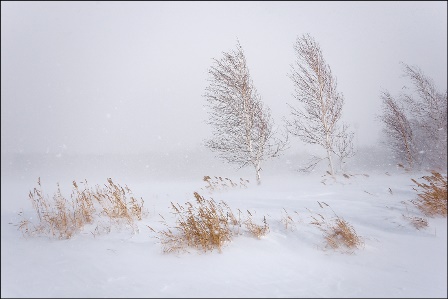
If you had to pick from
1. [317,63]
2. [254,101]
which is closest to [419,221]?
[254,101]

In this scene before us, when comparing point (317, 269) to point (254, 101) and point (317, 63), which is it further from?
point (317, 63)

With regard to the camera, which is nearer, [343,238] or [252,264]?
[252,264]

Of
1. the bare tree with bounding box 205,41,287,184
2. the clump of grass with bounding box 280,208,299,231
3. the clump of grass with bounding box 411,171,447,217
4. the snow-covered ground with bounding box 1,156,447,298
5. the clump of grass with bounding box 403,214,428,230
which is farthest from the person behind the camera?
the bare tree with bounding box 205,41,287,184

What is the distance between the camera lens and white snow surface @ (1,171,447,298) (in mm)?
3287

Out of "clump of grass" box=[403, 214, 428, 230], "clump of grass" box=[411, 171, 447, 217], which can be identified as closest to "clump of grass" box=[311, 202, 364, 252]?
"clump of grass" box=[403, 214, 428, 230]

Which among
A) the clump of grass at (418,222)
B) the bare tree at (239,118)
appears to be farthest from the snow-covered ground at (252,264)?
the bare tree at (239,118)

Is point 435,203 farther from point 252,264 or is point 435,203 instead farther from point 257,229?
point 252,264

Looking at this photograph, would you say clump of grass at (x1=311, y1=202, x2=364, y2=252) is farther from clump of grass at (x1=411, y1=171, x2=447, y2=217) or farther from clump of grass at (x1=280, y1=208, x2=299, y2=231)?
clump of grass at (x1=411, y1=171, x2=447, y2=217)

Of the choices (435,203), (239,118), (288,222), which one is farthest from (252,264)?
(239,118)

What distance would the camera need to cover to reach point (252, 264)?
3988mm

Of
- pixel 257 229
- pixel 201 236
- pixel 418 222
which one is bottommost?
pixel 418 222

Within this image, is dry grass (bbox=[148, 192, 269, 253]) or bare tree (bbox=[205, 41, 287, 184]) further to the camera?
bare tree (bbox=[205, 41, 287, 184])

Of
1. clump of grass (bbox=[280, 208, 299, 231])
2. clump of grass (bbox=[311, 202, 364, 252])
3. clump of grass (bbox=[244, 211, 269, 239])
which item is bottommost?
clump of grass (bbox=[311, 202, 364, 252])

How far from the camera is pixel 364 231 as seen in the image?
5.01 metres
